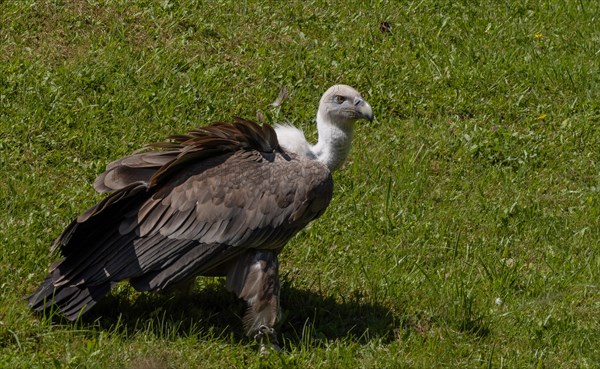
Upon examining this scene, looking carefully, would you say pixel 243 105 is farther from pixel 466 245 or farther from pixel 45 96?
pixel 466 245

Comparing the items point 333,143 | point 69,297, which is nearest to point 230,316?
point 69,297

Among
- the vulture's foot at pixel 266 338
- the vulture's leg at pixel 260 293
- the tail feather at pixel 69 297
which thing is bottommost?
the vulture's foot at pixel 266 338

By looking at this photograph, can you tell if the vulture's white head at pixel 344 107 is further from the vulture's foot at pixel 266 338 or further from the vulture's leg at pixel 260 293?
the vulture's foot at pixel 266 338

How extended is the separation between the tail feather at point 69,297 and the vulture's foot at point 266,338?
88 cm

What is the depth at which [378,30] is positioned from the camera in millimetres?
10312

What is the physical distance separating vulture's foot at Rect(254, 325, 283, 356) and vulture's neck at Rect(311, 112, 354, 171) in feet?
3.84

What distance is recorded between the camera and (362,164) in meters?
8.77

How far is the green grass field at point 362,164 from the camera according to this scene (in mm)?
6781

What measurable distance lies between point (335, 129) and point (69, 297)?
1944 millimetres

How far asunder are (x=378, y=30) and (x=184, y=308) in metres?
4.14

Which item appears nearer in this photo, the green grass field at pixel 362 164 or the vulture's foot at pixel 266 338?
the vulture's foot at pixel 266 338

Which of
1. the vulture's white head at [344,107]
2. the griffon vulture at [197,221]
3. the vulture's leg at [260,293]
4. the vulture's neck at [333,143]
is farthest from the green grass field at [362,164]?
the vulture's white head at [344,107]

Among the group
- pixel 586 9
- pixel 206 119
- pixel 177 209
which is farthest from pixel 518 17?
pixel 177 209

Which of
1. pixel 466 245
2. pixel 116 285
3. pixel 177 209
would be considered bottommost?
pixel 466 245
